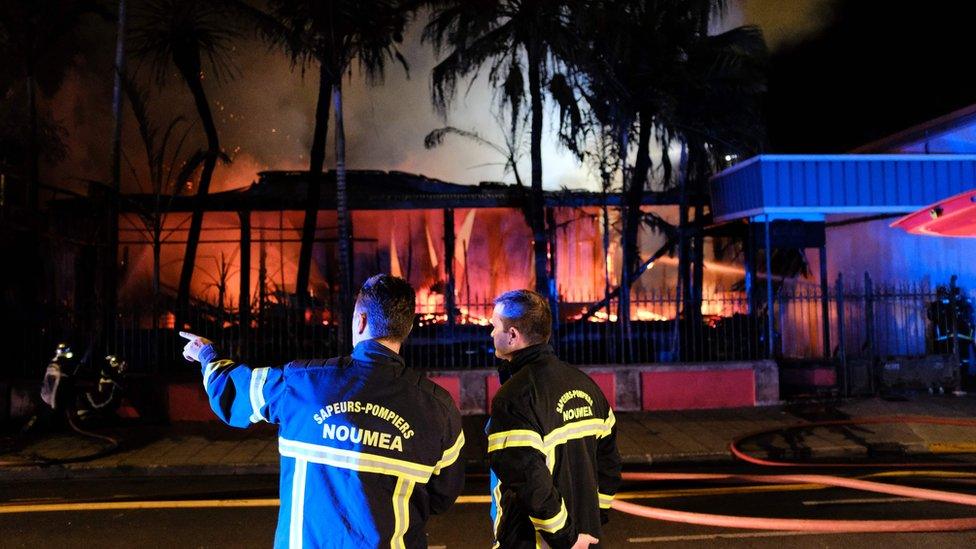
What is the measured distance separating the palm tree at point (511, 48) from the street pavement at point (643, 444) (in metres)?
4.47

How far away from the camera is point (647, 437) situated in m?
10.8

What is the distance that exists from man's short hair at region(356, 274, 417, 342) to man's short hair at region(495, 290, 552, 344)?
24.2 inches

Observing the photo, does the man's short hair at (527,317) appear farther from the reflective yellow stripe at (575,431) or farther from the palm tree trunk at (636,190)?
the palm tree trunk at (636,190)

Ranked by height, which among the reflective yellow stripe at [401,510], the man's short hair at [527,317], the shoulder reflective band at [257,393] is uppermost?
the man's short hair at [527,317]

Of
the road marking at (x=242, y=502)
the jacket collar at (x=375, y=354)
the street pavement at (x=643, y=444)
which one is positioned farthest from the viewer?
the street pavement at (x=643, y=444)

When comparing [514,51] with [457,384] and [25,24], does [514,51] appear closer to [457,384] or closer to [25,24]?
[457,384]

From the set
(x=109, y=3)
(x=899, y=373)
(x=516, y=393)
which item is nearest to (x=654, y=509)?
(x=516, y=393)

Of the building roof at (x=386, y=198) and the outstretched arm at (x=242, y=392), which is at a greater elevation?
the building roof at (x=386, y=198)

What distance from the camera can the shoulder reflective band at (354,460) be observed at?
247 centimetres

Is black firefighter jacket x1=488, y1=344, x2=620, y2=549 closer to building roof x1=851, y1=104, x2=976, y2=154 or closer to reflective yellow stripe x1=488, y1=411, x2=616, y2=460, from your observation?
reflective yellow stripe x1=488, y1=411, x2=616, y2=460

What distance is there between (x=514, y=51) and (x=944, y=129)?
9280 mm

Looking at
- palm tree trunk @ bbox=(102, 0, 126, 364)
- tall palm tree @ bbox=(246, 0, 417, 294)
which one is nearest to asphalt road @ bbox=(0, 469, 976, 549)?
palm tree trunk @ bbox=(102, 0, 126, 364)

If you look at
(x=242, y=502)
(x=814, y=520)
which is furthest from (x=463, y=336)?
(x=814, y=520)

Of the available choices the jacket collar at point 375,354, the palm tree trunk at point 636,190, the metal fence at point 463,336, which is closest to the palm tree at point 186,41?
the metal fence at point 463,336
